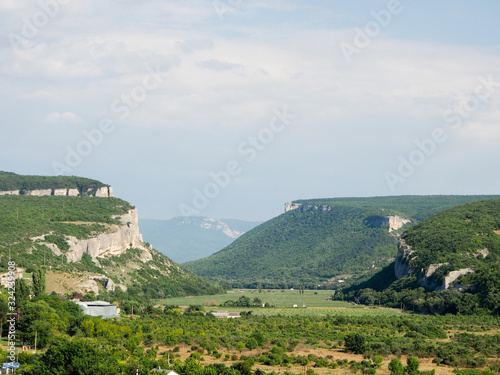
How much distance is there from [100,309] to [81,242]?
131ft

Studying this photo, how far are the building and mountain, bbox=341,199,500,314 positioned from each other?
37520mm

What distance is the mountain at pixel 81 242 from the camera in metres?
98.6

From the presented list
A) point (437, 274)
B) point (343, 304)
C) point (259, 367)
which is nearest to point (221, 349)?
point (259, 367)

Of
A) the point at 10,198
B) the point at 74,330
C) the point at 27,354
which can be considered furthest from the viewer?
the point at 10,198

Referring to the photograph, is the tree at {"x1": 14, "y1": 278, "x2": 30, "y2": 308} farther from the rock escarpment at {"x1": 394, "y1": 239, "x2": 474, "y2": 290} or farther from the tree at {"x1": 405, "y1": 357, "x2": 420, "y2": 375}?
the rock escarpment at {"x1": 394, "y1": 239, "x2": 474, "y2": 290}

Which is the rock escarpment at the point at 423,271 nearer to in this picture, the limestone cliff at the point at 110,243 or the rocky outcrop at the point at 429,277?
the rocky outcrop at the point at 429,277

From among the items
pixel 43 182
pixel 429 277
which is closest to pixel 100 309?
pixel 429 277

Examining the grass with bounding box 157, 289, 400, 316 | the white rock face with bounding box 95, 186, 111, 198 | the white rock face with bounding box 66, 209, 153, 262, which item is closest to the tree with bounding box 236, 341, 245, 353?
the grass with bounding box 157, 289, 400, 316

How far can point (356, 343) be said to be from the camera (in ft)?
201

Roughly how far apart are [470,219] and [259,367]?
256 ft

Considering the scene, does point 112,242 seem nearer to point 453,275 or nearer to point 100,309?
point 100,309

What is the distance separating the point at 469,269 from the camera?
3935 inches

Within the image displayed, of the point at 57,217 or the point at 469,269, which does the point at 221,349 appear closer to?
the point at 469,269

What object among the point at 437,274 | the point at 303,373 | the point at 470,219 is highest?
the point at 470,219
